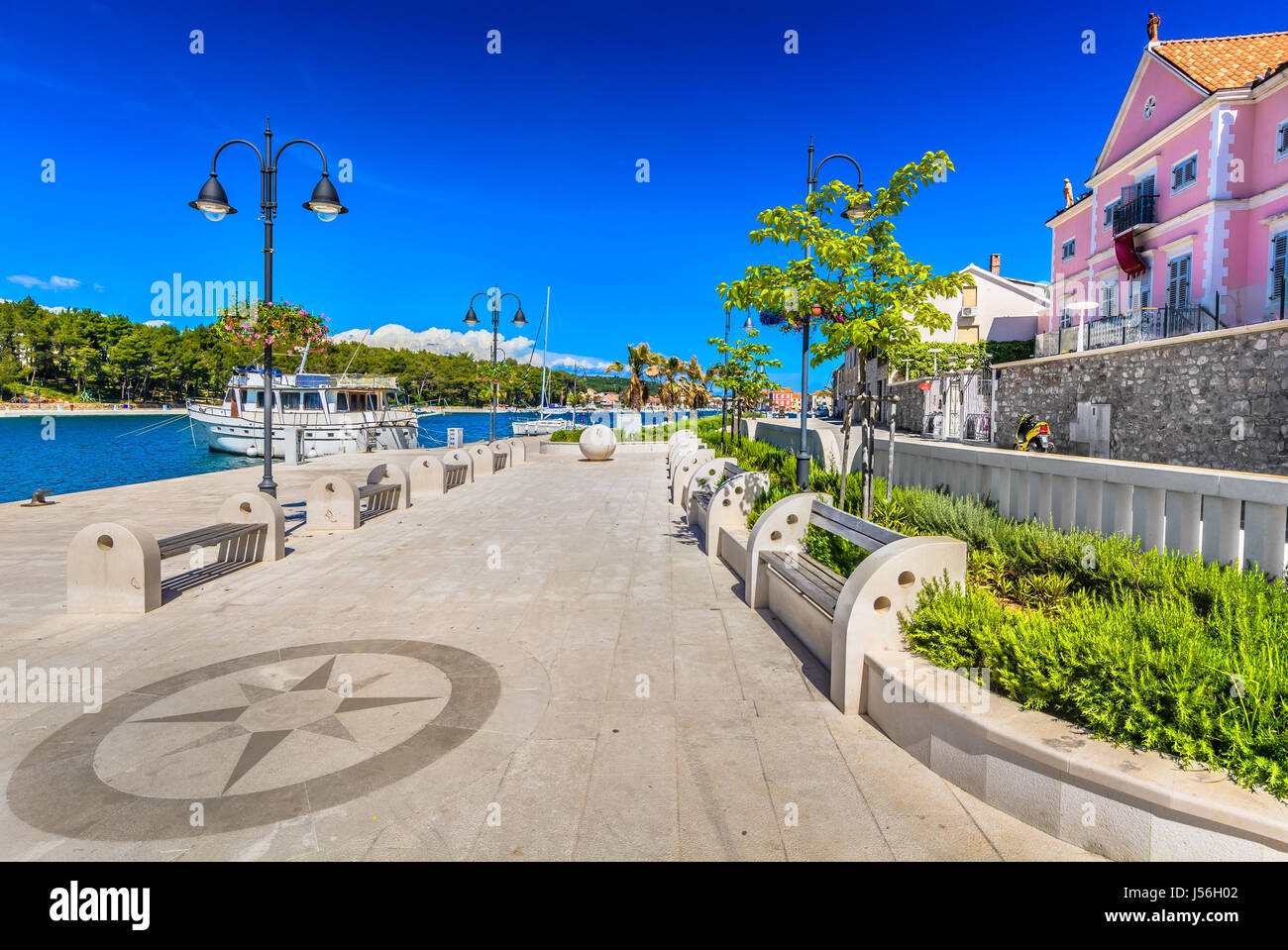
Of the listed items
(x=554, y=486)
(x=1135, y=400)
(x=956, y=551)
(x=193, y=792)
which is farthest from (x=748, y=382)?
(x=193, y=792)

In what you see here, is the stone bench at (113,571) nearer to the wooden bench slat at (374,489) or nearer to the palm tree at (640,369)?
the wooden bench slat at (374,489)

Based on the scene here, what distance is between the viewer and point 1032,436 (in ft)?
52.5

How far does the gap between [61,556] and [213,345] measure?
11999cm

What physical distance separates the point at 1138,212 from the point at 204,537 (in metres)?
29.0

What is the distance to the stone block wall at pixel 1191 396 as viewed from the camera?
990cm

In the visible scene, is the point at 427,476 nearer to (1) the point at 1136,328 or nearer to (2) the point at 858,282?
(2) the point at 858,282

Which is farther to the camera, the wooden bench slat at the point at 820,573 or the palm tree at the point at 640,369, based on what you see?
the palm tree at the point at 640,369

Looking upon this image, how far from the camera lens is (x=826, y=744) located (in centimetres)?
394

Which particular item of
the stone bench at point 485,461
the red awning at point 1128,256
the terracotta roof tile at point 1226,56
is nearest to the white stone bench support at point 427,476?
the stone bench at point 485,461

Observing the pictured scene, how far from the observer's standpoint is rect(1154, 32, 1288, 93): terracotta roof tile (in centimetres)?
2081

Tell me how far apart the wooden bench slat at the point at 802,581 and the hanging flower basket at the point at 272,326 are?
930 cm

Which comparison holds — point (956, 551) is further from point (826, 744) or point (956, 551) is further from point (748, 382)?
point (748, 382)

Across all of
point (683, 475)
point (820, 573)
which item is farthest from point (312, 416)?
point (820, 573)

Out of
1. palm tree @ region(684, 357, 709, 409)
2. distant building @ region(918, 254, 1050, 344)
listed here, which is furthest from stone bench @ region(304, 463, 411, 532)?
palm tree @ region(684, 357, 709, 409)
